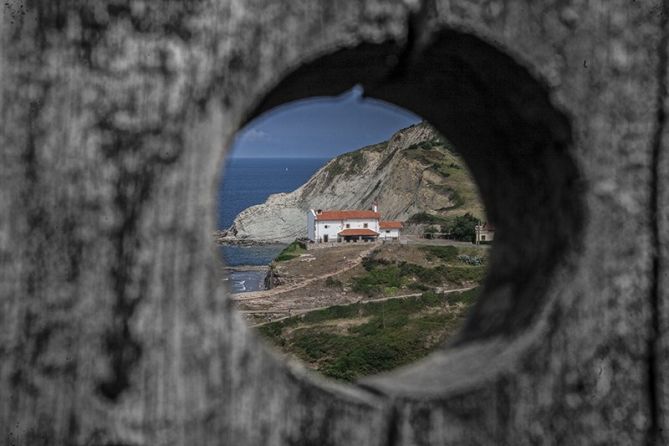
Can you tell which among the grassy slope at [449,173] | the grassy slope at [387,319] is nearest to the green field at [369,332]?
the grassy slope at [387,319]

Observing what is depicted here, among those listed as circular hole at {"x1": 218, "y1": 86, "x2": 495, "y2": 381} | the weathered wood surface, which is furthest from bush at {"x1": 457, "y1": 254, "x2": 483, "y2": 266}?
the weathered wood surface

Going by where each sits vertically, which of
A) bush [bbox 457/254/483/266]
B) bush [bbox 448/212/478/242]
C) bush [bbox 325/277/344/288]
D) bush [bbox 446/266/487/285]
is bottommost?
bush [bbox 325/277/344/288]

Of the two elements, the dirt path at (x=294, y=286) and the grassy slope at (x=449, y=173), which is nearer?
the dirt path at (x=294, y=286)

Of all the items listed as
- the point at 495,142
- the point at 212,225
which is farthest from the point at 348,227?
the point at 212,225

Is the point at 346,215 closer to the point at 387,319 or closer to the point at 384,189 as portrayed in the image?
the point at 384,189

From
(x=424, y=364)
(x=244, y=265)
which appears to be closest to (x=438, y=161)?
(x=244, y=265)

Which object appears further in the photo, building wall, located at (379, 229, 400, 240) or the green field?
building wall, located at (379, 229, 400, 240)

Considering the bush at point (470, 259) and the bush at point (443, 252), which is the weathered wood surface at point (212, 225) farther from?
the bush at point (443, 252)

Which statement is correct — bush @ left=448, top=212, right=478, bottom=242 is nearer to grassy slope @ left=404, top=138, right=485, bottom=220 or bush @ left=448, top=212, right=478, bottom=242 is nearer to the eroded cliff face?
the eroded cliff face
